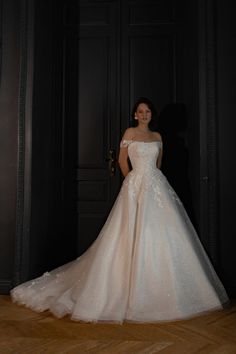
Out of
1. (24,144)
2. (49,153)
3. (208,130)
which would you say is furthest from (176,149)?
(24,144)

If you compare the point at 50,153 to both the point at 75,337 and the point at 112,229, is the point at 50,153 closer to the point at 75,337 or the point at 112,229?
the point at 112,229

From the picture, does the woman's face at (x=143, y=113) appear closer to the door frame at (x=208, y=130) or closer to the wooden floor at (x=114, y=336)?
the door frame at (x=208, y=130)

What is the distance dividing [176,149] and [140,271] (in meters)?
1.62

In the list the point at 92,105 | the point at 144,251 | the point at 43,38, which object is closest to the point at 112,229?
the point at 144,251

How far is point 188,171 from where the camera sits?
3.71 m

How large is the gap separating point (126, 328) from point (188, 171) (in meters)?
1.89

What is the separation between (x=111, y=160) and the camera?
3805 mm

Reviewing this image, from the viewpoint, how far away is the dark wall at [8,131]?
10.5 feet

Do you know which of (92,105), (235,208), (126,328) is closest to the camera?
(126,328)

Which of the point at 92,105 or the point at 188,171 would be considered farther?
the point at 92,105

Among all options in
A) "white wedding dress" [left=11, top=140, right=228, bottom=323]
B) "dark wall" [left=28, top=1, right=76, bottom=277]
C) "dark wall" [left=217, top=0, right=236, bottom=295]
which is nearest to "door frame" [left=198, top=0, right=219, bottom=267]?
"dark wall" [left=217, top=0, right=236, bottom=295]

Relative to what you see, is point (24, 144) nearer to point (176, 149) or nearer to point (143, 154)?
point (143, 154)

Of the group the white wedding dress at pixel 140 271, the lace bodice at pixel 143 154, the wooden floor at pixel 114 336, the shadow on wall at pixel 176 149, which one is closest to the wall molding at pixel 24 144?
the white wedding dress at pixel 140 271

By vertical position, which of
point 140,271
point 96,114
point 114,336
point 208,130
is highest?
point 96,114
